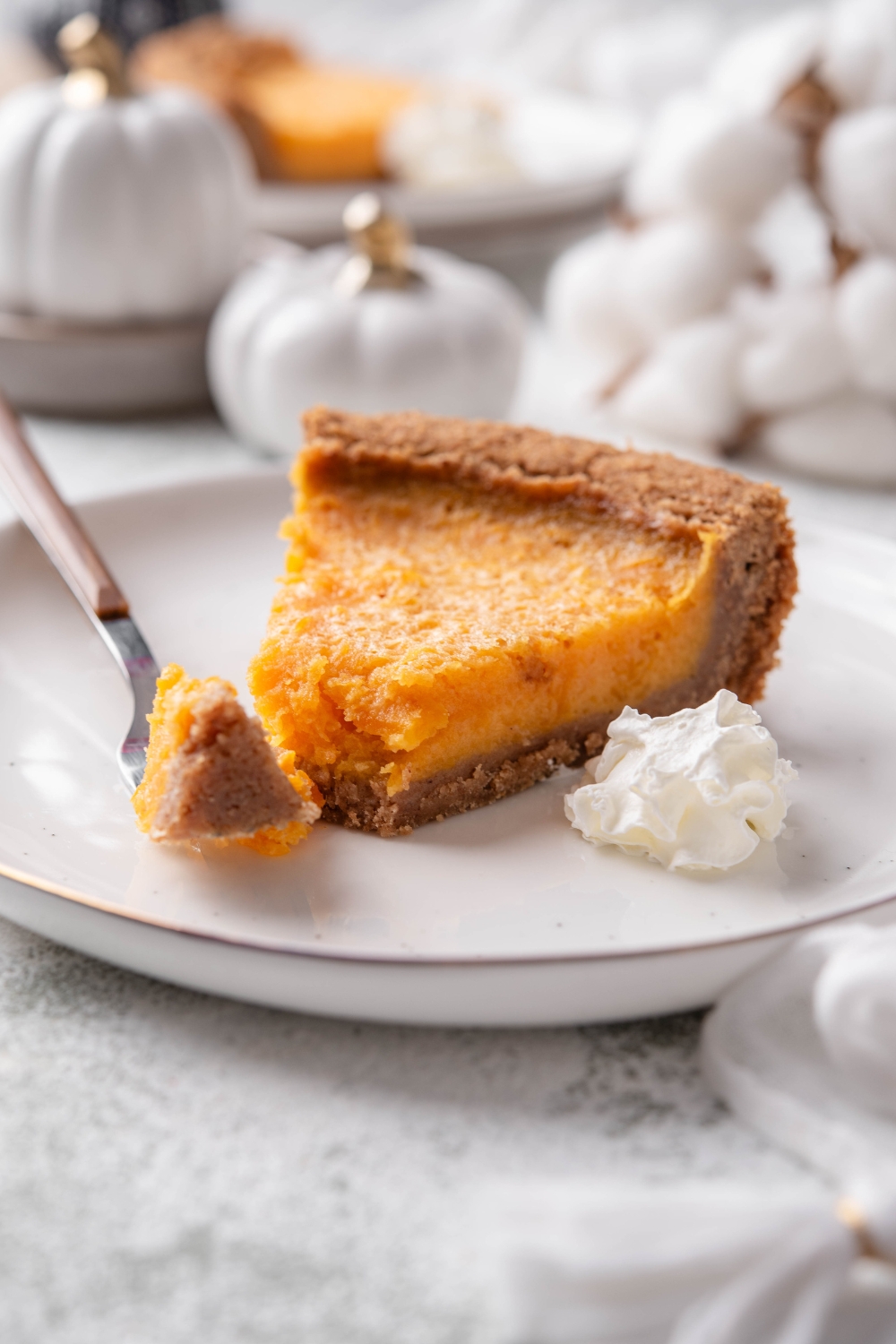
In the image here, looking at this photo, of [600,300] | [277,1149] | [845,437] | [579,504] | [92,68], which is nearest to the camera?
[277,1149]

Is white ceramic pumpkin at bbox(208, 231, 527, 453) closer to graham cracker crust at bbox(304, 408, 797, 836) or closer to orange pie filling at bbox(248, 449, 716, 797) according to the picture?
graham cracker crust at bbox(304, 408, 797, 836)

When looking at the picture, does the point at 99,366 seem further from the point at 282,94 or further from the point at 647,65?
the point at 647,65

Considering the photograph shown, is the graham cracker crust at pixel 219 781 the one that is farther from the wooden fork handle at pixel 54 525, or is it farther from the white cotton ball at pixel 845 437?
the white cotton ball at pixel 845 437

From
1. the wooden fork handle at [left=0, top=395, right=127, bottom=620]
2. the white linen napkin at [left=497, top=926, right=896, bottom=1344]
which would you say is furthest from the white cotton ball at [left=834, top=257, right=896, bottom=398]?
the white linen napkin at [left=497, top=926, right=896, bottom=1344]

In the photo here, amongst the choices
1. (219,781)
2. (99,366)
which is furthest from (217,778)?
(99,366)

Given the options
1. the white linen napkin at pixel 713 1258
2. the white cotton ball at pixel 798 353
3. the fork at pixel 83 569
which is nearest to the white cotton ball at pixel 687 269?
the white cotton ball at pixel 798 353

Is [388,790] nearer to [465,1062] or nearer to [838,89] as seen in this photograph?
[465,1062]

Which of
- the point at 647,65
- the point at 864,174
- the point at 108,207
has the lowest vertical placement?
the point at 647,65
